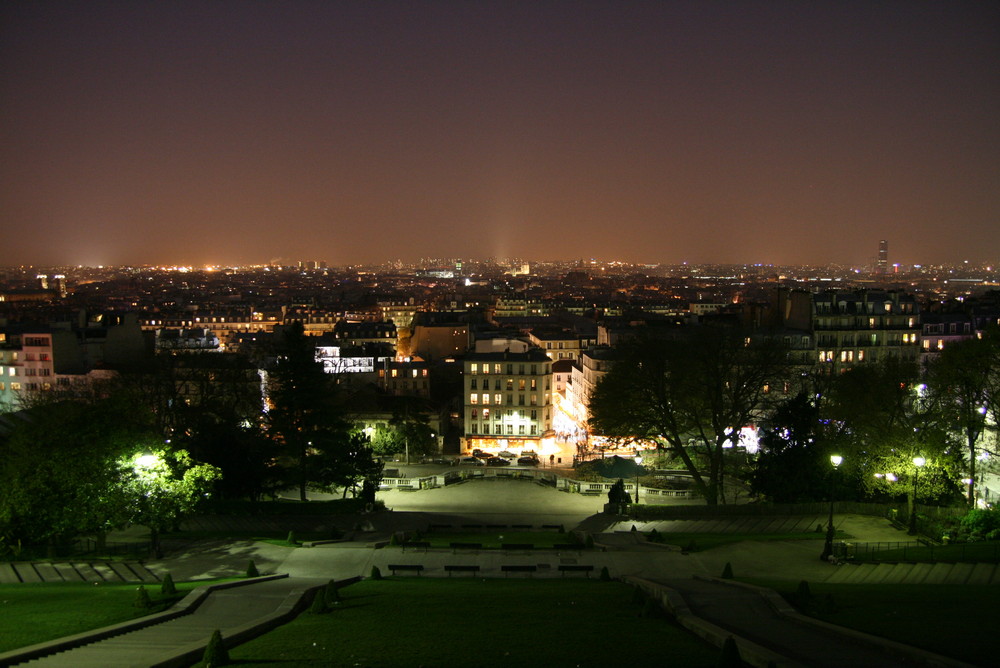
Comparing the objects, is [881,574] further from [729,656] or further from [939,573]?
[729,656]

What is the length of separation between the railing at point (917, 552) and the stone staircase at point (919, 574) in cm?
83

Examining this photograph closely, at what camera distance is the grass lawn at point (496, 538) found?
32.9 metres

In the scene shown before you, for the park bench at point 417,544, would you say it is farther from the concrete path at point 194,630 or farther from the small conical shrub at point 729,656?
the small conical shrub at point 729,656

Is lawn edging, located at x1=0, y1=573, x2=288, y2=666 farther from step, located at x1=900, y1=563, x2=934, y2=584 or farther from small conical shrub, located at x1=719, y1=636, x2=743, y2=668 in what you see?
step, located at x1=900, y1=563, x2=934, y2=584

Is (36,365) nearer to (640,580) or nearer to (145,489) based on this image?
(145,489)

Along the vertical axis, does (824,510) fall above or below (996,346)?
below

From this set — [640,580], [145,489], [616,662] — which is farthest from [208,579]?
[616,662]

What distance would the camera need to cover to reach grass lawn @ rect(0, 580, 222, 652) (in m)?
18.9

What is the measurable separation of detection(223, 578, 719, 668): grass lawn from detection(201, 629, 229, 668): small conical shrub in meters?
0.38

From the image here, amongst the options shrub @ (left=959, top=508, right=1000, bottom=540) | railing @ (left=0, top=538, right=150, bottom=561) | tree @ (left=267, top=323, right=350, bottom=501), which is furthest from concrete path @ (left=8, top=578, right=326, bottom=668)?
shrub @ (left=959, top=508, right=1000, bottom=540)

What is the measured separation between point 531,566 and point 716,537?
10.2 meters

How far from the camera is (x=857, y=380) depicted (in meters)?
42.2

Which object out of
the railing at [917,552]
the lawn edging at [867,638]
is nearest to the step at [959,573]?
the railing at [917,552]

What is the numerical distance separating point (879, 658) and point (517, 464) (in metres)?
43.7
